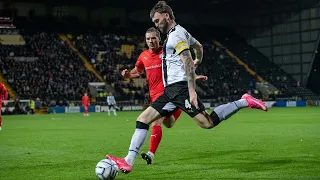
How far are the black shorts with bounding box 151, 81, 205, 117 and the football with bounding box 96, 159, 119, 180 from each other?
1.23 metres

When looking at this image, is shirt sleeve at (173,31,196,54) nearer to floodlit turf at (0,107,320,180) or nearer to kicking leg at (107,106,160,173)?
kicking leg at (107,106,160,173)

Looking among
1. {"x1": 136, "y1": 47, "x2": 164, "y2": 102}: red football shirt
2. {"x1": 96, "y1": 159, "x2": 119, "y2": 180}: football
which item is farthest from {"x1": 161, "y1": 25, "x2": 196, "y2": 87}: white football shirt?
{"x1": 136, "y1": 47, "x2": 164, "y2": 102}: red football shirt

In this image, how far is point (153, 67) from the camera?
10.9 m

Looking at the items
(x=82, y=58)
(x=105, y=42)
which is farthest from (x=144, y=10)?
(x=82, y=58)

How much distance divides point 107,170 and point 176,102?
156 centimetres

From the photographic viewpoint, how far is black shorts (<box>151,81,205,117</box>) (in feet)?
28.1

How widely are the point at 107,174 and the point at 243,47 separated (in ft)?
202

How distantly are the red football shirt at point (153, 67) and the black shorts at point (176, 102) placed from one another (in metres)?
2.07

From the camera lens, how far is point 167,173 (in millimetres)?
8891

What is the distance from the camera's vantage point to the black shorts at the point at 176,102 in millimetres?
8555

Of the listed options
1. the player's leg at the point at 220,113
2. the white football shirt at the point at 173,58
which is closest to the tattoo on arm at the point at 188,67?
the white football shirt at the point at 173,58

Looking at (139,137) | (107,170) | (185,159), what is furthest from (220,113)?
(107,170)

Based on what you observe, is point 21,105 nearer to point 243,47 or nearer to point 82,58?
point 82,58

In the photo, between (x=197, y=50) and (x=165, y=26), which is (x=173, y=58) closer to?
(x=165, y=26)
